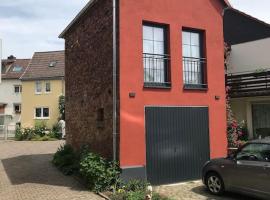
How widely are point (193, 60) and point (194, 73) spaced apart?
0.46 metres

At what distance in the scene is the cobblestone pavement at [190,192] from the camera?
1048 centimetres

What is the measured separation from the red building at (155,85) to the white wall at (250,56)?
8.96 meters

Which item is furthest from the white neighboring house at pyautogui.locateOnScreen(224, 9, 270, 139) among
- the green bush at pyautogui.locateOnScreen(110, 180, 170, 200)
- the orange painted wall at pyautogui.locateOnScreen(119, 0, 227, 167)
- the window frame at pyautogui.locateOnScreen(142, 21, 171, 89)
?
the green bush at pyautogui.locateOnScreen(110, 180, 170, 200)

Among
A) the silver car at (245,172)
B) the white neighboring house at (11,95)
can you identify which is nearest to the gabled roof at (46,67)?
the white neighboring house at (11,95)

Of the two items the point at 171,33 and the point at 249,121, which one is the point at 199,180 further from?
the point at 249,121

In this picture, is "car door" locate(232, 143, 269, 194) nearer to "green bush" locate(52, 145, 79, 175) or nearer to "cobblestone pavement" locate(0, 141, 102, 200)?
"cobblestone pavement" locate(0, 141, 102, 200)

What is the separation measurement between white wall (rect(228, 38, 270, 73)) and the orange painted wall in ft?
29.4

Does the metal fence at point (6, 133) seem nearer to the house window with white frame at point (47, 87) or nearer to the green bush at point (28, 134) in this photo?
the green bush at point (28, 134)

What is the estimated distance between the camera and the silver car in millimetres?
9321

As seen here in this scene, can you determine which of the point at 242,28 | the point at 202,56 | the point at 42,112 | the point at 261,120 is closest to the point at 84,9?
the point at 202,56

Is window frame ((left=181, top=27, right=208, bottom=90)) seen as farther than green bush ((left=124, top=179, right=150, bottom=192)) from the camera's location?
Yes

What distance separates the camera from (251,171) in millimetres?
9578

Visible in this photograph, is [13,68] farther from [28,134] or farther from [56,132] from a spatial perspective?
[56,132]

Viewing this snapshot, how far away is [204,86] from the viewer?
13625 millimetres
